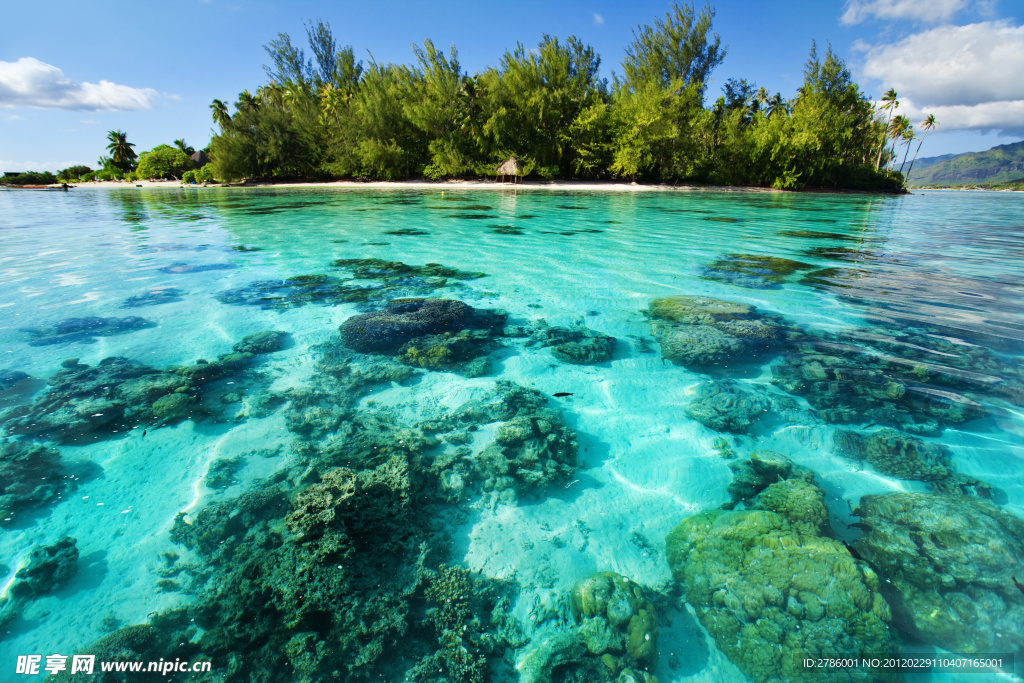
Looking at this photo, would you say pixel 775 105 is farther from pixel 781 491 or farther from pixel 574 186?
pixel 781 491

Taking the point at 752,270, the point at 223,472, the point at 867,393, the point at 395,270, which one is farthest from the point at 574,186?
the point at 223,472

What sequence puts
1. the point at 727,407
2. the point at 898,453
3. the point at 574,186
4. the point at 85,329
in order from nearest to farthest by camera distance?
the point at 898,453 < the point at 727,407 < the point at 85,329 < the point at 574,186

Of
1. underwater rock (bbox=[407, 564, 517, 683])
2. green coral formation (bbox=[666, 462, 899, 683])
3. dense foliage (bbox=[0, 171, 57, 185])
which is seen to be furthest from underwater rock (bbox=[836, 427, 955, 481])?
dense foliage (bbox=[0, 171, 57, 185])

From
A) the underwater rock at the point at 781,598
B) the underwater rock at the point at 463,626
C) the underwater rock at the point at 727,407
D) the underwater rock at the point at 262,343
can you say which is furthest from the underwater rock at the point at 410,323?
the underwater rock at the point at 781,598

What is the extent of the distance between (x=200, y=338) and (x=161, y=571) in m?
3.39

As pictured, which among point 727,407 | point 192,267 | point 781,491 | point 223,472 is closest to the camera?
point 781,491

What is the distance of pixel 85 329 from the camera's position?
16.3 ft

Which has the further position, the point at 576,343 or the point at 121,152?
the point at 121,152

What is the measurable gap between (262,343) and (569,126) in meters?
34.9

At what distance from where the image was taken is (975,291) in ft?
20.3

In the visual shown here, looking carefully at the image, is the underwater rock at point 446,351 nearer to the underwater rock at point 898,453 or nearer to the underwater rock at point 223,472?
the underwater rock at point 223,472

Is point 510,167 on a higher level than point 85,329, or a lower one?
higher

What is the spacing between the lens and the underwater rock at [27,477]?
8.13 ft

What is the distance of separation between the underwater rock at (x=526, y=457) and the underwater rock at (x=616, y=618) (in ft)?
2.41
